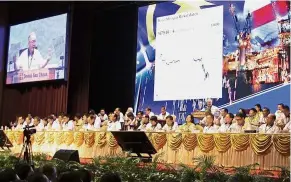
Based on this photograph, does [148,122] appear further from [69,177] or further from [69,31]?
[69,177]

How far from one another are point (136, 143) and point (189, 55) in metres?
4.32

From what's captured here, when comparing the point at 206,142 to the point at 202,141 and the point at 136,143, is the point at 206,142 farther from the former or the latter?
the point at 136,143

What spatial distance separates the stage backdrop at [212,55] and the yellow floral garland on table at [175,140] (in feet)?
9.81

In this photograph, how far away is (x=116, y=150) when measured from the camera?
8484 mm

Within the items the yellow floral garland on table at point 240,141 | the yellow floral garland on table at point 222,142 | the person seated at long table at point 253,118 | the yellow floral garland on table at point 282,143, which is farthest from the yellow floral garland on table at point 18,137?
the yellow floral garland on table at point 282,143

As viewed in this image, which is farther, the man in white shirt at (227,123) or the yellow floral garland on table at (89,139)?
the yellow floral garland on table at (89,139)

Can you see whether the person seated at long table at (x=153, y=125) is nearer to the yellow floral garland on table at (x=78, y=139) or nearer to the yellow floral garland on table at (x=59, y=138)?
the yellow floral garland on table at (x=78, y=139)

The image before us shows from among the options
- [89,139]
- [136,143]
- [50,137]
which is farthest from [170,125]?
[50,137]

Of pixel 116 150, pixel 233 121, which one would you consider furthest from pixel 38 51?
pixel 233 121

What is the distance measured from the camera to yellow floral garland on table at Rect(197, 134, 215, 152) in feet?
23.3

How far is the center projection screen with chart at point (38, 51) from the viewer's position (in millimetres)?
13531

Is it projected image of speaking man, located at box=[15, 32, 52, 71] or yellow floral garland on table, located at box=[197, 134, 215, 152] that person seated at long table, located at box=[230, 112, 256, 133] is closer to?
yellow floral garland on table, located at box=[197, 134, 215, 152]

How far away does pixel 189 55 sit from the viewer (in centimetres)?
1106

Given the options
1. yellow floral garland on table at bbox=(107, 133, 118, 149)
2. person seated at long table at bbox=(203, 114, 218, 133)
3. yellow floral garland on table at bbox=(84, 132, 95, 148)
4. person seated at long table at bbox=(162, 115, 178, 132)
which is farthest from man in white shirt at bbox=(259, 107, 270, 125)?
yellow floral garland on table at bbox=(84, 132, 95, 148)
